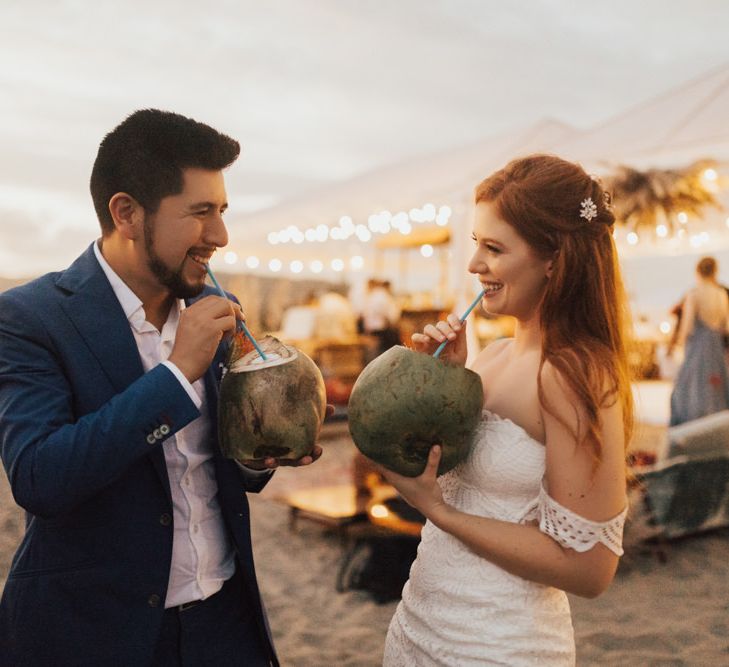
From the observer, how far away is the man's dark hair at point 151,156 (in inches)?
61.1

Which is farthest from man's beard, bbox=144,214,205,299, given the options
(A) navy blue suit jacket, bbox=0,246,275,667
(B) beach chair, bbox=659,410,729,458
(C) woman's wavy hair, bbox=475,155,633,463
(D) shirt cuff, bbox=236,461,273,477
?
(B) beach chair, bbox=659,410,729,458

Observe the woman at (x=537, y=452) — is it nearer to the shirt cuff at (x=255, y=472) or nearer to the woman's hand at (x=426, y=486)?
the woman's hand at (x=426, y=486)

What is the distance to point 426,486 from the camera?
148cm

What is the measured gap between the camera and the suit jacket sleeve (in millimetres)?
1298

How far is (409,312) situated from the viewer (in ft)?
30.3

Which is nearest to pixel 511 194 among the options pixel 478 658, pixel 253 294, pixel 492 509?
pixel 492 509

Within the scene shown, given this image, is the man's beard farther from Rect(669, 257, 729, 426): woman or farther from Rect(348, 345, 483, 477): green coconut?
Rect(669, 257, 729, 426): woman

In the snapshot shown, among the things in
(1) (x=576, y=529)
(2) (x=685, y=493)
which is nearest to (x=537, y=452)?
(1) (x=576, y=529)

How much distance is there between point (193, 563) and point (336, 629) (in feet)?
7.66

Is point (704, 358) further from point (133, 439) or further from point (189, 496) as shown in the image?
point (133, 439)

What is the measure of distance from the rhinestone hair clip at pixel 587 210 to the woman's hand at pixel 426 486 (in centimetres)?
58

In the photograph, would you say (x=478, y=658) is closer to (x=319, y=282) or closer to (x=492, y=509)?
(x=492, y=509)

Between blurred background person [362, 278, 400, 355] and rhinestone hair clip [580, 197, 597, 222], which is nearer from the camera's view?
rhinestone hair clip [580, 197, 597, 222]

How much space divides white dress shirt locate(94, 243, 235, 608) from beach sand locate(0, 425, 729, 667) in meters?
1.98
